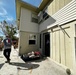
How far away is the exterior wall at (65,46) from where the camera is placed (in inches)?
179

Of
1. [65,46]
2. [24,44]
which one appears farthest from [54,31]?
[24,44]

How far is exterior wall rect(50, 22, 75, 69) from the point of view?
4.54 meters

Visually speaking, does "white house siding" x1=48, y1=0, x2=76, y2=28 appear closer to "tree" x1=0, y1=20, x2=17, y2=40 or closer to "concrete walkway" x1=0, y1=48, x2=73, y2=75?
"concrete walkway" x1=0, y1=48, x2=73, y2=75

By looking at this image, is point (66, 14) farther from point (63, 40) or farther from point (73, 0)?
point (63, 40)

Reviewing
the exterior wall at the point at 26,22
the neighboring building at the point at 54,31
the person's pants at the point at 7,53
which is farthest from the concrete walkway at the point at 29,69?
the exterior wall at the point at 26,22

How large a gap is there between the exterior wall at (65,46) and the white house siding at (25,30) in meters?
3.37

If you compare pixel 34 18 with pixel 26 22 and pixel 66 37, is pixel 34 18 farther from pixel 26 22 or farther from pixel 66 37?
pixel 66 37

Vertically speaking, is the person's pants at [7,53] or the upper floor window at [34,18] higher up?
the upper floor window at [34,18]

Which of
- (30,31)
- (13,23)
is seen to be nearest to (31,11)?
(30,31)

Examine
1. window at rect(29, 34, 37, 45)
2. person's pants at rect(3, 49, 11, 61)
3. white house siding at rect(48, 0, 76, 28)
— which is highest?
white house siding at rect(48, 0, 76, 28)

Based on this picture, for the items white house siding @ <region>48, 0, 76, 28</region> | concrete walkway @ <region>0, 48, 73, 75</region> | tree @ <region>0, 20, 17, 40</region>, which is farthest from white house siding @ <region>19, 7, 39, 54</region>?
tree @ <region>0, 20, 17, 40</region>

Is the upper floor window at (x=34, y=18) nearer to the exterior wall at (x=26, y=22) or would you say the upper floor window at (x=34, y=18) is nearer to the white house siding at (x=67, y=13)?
the exterior wall at (x=26, y=22)

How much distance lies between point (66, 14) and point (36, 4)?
5.91 metres

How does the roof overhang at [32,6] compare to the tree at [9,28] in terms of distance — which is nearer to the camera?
the roof overhang at [32,6]
